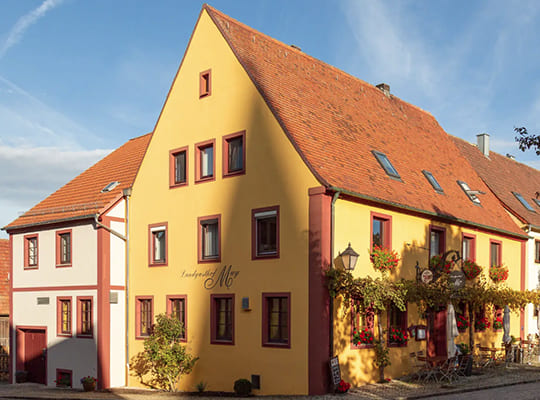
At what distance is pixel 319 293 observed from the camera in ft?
57.1

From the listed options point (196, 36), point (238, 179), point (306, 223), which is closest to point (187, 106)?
point (196, 36)

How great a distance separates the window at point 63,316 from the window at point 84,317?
64 cm

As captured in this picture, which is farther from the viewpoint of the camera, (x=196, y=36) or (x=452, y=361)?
(x=196, y=36)

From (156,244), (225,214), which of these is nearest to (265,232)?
(225,214)

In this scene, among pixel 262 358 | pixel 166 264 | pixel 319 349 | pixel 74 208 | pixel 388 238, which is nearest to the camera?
pixel 319 349

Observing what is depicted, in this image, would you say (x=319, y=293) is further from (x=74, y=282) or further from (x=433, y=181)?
(x=74, y=282)

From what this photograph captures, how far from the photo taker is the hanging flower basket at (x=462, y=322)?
23.0m

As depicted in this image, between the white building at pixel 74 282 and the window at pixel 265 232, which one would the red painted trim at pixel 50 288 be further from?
the window at pixel 265 232

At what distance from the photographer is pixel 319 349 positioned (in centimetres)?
1719

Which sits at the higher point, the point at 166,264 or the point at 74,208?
the point at 74,208

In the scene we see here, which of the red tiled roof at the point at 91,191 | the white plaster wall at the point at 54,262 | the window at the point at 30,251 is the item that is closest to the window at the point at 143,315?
the white plaster wall at the point at 54,262

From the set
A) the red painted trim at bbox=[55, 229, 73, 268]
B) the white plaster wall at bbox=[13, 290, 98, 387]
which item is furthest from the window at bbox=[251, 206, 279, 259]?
the red painted trim at bbox=[55, 229, 73, 268]

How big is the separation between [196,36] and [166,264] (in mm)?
7393

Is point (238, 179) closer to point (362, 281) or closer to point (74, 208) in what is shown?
point (362, 281)
